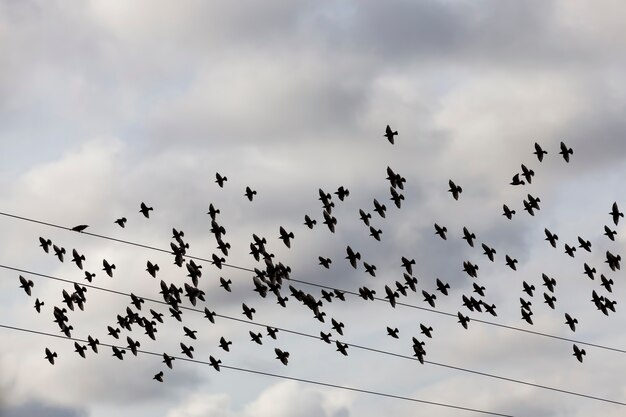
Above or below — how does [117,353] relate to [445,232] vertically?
below

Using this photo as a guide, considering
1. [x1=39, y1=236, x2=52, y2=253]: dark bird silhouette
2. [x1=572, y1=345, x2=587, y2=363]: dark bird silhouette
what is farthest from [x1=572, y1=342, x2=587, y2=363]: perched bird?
[x1=39, y1=236, x2=52, y2=253]: dark bird silhouette

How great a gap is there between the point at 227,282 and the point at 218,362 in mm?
5548

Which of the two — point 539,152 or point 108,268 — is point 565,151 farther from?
point 108,268

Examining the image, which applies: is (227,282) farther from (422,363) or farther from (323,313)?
(422,363)

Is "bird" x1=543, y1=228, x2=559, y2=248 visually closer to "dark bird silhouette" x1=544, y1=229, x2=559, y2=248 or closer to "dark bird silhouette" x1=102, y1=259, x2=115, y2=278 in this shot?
"dark bird silhouette" x1=544, y1=229, x2=559, y2=248

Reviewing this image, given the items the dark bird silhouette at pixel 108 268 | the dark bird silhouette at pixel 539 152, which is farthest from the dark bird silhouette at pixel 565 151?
the dark bird silhouette at pixel 108 268

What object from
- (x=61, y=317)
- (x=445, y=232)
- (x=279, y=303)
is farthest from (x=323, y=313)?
(x=61, y=317)

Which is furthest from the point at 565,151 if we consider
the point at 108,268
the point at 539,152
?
the point at 108,268

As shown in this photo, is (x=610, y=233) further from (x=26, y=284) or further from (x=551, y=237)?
(x=26, y=284)

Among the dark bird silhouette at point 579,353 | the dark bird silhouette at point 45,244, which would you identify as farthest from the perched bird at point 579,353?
the dark bird silhouette at point 45,244

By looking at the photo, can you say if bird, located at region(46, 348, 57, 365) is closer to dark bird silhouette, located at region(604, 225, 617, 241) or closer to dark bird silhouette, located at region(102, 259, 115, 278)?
dark bird silhouette, located at region(102, 259, 115, 278)

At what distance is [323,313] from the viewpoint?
344ft

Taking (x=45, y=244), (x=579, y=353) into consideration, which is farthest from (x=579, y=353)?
(x=45, y=244)

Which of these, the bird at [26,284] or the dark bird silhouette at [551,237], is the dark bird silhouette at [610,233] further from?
the bird at [26,284]
